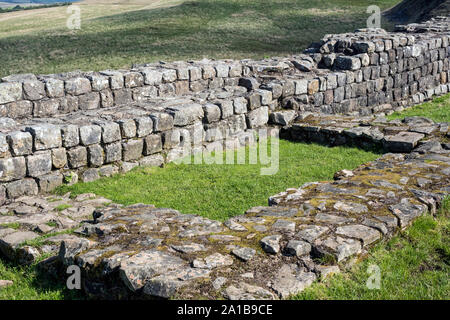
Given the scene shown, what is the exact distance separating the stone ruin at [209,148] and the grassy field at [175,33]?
11.9 m

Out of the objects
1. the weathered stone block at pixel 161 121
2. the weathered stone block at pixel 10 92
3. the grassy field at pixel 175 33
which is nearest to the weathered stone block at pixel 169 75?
the weathered stone block at pixel 161 121

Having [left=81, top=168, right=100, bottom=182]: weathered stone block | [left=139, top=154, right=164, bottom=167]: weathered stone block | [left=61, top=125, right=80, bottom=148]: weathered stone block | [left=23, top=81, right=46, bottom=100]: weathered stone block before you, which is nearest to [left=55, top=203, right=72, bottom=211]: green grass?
[left=81, top=168, right=100, bottom=182]: weathered stone block

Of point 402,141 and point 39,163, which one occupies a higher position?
point 39,163

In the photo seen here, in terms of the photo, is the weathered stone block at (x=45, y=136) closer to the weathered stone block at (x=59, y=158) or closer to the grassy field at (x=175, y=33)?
the weathered stone block at (x=59, y=158)

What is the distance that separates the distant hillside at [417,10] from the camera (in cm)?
2831

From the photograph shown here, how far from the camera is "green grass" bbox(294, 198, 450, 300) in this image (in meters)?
4.39

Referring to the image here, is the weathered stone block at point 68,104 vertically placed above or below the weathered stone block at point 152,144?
above

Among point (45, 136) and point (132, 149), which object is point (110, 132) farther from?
point (45, 136)

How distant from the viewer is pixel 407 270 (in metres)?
4.91

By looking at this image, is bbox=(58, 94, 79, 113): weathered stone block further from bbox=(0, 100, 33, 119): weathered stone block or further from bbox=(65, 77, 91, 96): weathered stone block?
bbox=(0, 100, 33, 119): weathered stone block

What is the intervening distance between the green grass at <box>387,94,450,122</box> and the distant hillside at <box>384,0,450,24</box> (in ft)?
42.2

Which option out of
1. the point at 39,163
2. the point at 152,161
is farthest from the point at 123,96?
the point at 39,163

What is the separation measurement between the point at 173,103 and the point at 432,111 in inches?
314
